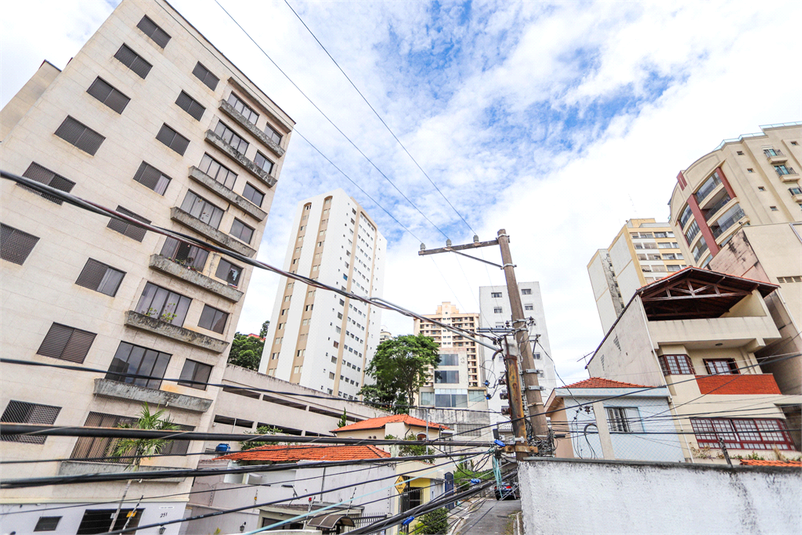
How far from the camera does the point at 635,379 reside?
22438 millimetres

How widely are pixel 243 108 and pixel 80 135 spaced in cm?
1070

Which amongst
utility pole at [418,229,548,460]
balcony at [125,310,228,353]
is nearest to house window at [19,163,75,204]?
balcony at [125,310,228,353]

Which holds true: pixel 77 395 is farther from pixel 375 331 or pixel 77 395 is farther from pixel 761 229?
pixel 375 331

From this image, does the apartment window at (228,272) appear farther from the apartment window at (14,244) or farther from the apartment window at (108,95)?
the apartment window at (108,95)

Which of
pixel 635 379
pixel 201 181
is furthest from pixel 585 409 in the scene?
pixel 201 181

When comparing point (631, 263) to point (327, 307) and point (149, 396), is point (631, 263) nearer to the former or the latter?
point (327, 307)

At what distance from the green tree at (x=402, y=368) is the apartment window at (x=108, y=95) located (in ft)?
125

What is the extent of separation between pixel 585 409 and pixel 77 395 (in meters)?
24.4

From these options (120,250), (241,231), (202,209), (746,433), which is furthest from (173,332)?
(746,433)

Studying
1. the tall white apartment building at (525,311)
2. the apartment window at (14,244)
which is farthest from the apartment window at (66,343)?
the tall white apartment building at (525,311)

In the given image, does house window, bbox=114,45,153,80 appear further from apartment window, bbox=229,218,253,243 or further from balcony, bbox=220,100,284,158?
apartment window, bbox=229,218,253,243

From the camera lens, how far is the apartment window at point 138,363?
17391 mm

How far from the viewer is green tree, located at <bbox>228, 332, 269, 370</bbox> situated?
50219mm

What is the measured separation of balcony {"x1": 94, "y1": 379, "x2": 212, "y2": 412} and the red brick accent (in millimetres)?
26298
